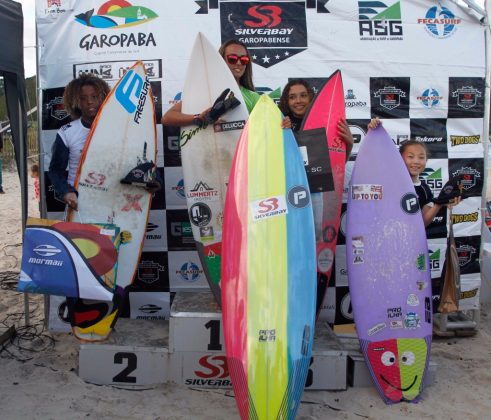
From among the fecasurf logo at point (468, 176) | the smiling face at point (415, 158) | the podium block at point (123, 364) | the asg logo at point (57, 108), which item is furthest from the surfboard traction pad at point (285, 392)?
the asg logo at point (57, 108)

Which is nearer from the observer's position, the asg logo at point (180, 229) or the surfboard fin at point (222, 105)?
the surfboard fin at point (222, 105)

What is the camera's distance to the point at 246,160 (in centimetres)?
257

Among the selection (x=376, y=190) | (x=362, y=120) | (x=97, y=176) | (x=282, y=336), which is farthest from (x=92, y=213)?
(x=362, y=120)

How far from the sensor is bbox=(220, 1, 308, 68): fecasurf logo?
320 cm

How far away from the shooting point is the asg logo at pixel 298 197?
8.11 feet

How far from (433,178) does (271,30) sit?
4.94ft

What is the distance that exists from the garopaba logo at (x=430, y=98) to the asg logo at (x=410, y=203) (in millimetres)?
940

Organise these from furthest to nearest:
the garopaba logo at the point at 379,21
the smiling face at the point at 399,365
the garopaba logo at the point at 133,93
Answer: the garopaba logo at the point at 379,21 → the garopaba logo at the point at 133,93 → the smiling face at the point at 399,365

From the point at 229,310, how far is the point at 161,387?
586 mm

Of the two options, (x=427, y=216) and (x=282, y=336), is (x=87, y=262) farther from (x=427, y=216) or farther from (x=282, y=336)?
(x=427, y=216)

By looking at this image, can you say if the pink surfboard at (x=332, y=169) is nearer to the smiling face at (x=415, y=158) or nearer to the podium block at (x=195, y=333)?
the smiling face at (x=415, y=158)

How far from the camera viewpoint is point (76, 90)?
2.89 meters

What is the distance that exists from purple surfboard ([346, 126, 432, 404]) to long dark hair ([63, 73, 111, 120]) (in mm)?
1628

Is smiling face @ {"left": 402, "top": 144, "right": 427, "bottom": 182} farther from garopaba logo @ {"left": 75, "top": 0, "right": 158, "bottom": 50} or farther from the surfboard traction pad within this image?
garopaba logo @ {"left": 75, "top": 0, "right": 158, "bottom": 50}
